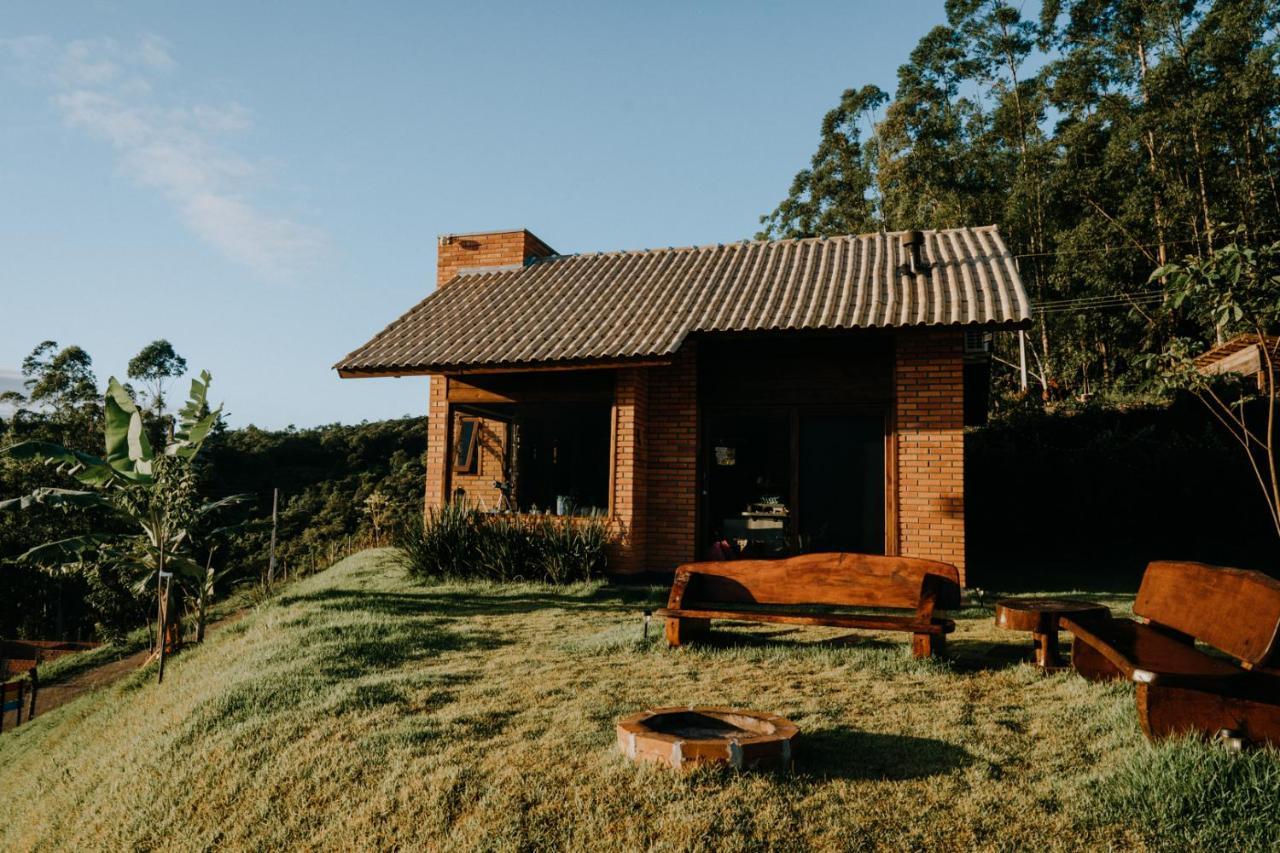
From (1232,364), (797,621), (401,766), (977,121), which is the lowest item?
(401,766)

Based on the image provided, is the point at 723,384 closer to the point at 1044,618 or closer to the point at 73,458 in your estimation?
the point at 1044,618

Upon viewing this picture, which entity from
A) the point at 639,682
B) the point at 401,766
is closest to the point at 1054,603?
the point at 639,682

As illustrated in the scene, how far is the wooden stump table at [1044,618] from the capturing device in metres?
5.26

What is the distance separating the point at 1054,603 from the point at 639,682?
115 inches

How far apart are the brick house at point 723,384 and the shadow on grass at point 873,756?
5.76 metres

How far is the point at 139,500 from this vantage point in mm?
8969

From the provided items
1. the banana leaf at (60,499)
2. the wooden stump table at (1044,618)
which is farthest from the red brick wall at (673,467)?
the banana leaf at (60,499)

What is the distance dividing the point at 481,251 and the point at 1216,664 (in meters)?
13.1

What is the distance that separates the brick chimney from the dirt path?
6857 mm

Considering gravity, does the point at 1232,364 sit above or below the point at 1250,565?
above

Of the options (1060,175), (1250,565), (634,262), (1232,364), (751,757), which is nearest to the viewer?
(751,757)

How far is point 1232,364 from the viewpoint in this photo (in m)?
17.4

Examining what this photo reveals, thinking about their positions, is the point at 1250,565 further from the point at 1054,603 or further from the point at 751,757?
the point at 751,757

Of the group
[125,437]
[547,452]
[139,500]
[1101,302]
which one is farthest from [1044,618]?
[1101,302]
